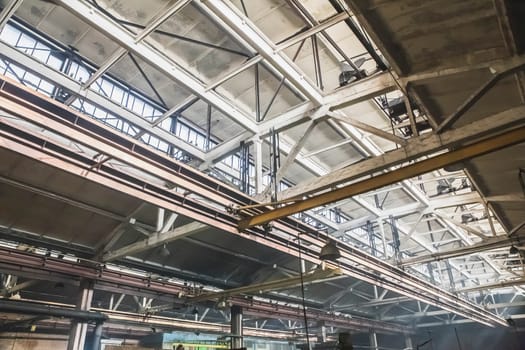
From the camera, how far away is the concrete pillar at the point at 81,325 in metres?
8.38

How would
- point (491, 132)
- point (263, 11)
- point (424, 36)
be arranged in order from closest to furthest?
point (424, 36) < point (491, 132) < point (263, 11)

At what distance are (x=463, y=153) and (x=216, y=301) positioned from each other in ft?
27.9

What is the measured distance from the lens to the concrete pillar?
→ 8383 mm

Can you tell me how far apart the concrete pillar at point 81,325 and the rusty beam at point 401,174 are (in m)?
4.66

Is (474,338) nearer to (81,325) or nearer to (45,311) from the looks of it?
(81,325)

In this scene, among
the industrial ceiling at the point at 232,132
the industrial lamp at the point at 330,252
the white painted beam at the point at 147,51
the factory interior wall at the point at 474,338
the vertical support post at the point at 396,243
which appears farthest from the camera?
the factory interior wall at the point at 474,338

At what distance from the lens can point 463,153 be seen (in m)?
5.54

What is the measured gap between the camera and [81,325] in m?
8.56

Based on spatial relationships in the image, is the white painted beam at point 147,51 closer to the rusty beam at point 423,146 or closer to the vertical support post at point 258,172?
the vertical support post at point 258,172

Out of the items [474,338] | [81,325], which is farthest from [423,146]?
[474,338]

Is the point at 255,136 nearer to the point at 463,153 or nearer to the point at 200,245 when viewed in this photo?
the point at 200,245

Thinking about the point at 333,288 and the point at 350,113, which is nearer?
the point at 350,113

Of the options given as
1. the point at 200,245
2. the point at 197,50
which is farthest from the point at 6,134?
the point at 200,245

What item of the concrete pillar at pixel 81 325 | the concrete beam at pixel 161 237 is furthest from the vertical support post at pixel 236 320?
the concrete beam at pixel 161 237
